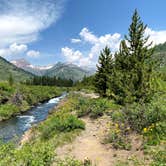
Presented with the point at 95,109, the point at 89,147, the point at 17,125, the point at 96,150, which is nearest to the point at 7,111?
the point at 17,125

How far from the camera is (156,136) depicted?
479 inches

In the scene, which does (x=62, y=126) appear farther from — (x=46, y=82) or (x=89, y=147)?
(x=46, y=82)

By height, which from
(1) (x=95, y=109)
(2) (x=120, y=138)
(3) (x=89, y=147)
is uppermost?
(1) (x=95, y=109)

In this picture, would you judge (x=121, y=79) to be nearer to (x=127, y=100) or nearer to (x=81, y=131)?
(x=127, y=100)

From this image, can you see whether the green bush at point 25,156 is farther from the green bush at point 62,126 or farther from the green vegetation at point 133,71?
the green vegetation at point 133,71

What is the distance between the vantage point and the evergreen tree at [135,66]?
21781mm

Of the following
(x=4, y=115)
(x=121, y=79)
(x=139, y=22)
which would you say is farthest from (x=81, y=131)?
(x=4, y=115)

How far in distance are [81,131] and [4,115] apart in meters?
29.5

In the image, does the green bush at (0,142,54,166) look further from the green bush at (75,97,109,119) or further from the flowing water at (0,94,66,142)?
the flowing water at (0,94,66,142)

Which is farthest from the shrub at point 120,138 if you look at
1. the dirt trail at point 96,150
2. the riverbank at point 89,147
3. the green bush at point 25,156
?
the green bush at point 25,156

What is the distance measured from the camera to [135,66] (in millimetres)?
22969

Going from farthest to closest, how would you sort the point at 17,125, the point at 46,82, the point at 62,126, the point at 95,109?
1. the point at 46,82
2. the point at 17,125
3. the point at 95,109
4. the point at 62,126

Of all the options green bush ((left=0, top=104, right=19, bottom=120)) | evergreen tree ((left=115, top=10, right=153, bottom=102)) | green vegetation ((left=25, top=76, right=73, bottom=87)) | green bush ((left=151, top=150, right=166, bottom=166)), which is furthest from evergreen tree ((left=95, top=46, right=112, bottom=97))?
green vegetation ((left=25, top=76, right=73, bottom=87))

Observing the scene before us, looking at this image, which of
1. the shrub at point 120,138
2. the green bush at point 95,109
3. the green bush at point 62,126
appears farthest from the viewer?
the green bush at point 95,109
